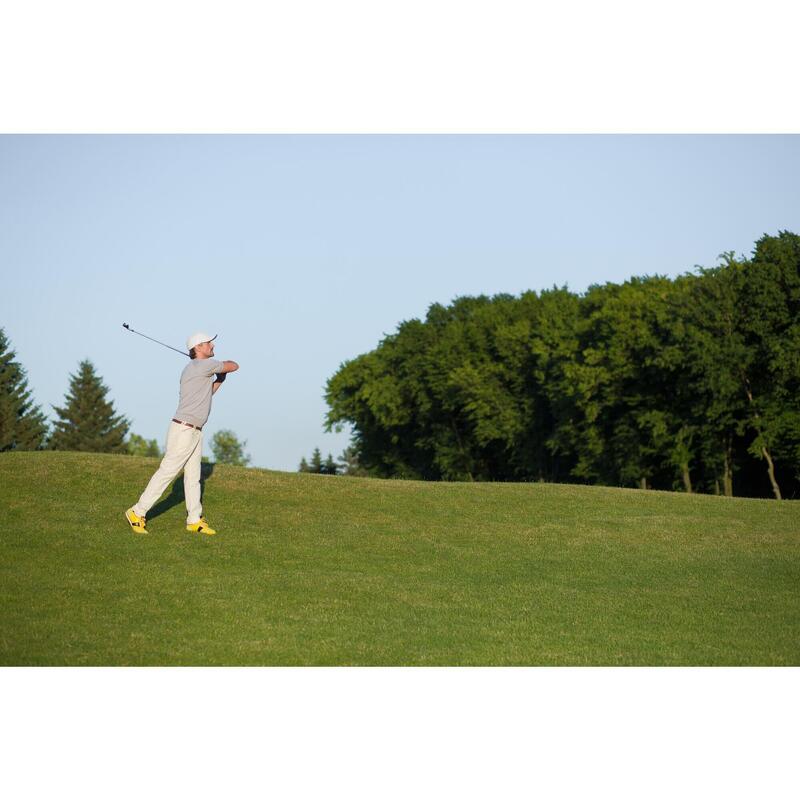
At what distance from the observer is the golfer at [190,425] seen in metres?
17.0

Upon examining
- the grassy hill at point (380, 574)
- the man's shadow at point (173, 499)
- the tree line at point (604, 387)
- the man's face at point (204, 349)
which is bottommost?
the grassy hill at point (380, 574)

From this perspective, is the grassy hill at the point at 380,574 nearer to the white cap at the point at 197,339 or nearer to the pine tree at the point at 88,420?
the white cap at the point at 197,339

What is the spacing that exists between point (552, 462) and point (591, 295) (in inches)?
460

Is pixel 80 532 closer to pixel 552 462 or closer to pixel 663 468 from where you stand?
pixel 663 468

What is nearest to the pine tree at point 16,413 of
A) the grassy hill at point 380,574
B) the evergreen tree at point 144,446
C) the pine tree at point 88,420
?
the pine tree at point 88,420

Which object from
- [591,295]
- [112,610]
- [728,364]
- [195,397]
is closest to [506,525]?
[195,397]

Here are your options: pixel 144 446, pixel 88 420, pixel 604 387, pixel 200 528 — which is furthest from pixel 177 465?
pixel 144 446

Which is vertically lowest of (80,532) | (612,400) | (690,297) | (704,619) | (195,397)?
(704,619)

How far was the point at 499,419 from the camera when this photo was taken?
7375cm

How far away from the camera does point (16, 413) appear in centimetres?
10044

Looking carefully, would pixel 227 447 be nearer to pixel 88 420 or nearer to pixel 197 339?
pixel 88 420

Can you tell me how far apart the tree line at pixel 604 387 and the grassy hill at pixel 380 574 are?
30.7 m

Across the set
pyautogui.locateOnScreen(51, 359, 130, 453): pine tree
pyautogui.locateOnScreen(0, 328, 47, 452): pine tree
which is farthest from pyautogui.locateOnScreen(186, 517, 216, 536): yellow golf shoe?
pyautogui.locateOnScreen(51, 359, 130, 453): pine tree

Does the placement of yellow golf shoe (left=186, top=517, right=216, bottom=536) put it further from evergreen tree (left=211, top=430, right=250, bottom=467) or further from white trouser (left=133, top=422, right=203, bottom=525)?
evergreen tree (left=211, top=430, right=250, bottom=467)
